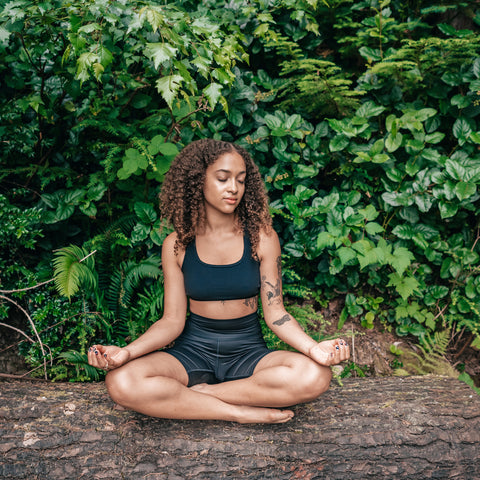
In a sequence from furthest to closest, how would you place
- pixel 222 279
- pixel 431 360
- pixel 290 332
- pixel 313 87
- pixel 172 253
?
pixel 431 360 < pixel 313 87 < pixel 172 253 < pixel 222 279 < pixel 290 332

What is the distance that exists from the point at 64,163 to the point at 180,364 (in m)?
2.19

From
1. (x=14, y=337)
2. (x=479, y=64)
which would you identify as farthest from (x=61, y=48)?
(x=479, y=64)

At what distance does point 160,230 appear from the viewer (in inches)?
126

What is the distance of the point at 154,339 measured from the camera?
7.90 ft

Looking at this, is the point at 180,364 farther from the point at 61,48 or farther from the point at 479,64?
the point at 479,64

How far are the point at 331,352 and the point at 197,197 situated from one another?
1258mm

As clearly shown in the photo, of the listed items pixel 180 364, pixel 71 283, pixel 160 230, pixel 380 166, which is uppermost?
pixel 380 166

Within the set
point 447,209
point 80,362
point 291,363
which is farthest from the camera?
point 447,209

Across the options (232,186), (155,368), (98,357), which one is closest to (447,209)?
(232,186)

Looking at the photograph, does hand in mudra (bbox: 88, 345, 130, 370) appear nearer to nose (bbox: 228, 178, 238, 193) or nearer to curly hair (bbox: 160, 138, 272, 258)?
curly hair (bbox: 160, 138, 272, 258)

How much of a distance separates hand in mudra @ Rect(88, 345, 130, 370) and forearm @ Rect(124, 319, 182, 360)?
0.07 metres

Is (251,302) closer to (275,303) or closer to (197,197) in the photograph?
(275,303)

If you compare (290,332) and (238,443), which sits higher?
(290,332)

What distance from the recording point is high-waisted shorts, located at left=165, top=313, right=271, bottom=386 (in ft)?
8.04
